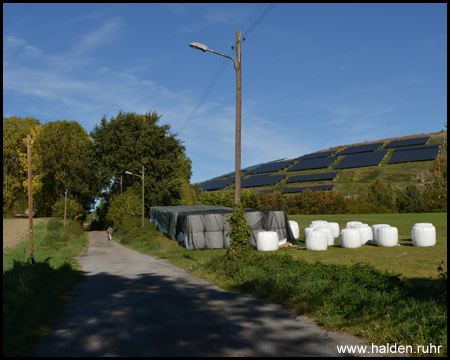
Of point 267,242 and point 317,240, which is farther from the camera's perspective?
point 267,242

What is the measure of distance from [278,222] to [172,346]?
75.1 feet

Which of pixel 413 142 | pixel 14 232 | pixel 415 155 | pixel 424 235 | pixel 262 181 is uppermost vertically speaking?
pixel 413 142

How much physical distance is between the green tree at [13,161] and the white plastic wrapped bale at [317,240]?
53654mm

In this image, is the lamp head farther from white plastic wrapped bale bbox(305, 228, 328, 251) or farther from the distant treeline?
the distant treeline

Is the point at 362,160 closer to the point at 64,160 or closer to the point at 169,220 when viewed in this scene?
the point at 169,220

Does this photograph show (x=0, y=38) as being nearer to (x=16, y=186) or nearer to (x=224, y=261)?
(x=224, y=261)

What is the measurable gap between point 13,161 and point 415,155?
73.9 metres

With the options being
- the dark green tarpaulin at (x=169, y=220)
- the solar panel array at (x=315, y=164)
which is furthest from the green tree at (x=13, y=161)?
the solar panel array at (x=315, y=164)

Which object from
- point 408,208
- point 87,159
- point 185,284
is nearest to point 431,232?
point 185,284

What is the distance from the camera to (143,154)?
5556cm

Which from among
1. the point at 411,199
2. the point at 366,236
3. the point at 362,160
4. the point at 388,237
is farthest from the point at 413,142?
the point at 388,237

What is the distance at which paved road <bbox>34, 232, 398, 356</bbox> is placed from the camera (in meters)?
6.50

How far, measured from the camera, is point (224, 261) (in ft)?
50.6

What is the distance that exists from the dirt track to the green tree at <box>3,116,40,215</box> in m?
8.16
